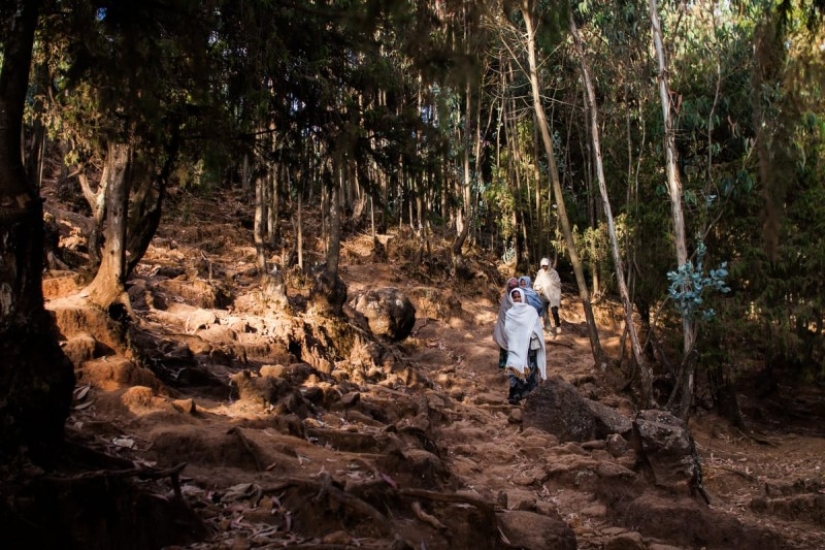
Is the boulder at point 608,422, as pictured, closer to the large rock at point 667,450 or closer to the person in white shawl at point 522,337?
the person in white shawl at point 522,337

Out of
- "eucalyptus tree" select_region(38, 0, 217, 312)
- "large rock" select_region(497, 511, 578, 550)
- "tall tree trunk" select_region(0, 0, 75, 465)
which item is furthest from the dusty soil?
"eucalyptus tree" select_region(38, 0, 217, 312)

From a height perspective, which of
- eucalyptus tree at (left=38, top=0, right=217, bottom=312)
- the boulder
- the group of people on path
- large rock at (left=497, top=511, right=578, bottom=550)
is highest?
eucalyptus tree at (left=38, top=0, right=217, bottom=312)

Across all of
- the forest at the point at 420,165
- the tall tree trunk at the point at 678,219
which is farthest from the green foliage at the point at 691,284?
the tall tree trunk at the point at 678,219

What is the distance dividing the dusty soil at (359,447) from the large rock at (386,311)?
1.46 ft

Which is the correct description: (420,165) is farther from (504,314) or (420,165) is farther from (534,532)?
(504,314)

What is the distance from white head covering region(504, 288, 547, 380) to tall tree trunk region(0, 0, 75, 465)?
6.82 meters

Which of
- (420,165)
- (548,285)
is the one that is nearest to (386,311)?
(548,285)

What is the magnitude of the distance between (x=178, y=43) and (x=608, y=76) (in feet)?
45.9

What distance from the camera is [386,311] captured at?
13.4 meters

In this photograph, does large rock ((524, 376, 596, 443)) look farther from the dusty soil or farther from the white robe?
the white robe

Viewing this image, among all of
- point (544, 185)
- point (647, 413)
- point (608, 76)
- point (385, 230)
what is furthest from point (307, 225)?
point (647, 413)

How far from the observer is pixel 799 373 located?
13477mm

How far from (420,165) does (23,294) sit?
8.27ft

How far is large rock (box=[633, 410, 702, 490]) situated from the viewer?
639cm
